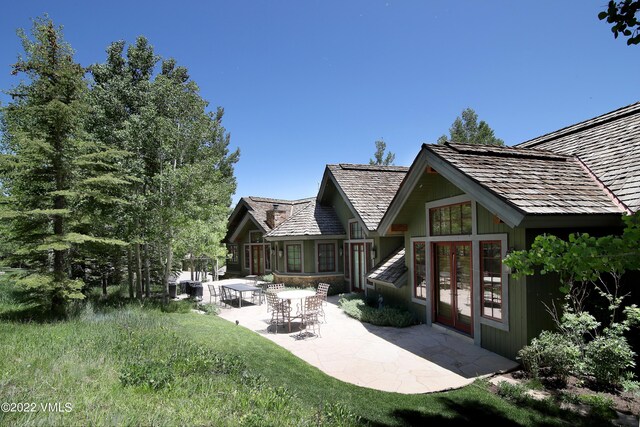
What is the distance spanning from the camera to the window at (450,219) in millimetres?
8383

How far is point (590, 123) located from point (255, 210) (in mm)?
17814

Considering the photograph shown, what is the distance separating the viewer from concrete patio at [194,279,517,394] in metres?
6.42

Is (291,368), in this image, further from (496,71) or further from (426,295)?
(496,71)

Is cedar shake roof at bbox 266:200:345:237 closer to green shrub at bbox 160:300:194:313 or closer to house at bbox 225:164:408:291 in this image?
house at bbox 225:164:408:291

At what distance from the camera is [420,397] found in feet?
18.6

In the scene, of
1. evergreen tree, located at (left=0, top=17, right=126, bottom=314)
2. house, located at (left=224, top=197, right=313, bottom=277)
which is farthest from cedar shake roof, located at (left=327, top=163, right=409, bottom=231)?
evergreen tree, located at (left=0, top=17, right=126, bottom=314)

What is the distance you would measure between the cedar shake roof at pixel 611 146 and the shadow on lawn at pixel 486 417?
4.03 metres

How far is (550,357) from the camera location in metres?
5.95

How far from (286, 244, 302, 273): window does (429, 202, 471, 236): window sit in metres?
9.83

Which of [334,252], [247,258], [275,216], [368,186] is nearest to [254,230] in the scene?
[247,258]

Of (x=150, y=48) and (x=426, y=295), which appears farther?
(x=150, y=48)

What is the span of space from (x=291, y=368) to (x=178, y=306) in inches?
274

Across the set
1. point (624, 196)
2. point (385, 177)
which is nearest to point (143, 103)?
point (385, 177)

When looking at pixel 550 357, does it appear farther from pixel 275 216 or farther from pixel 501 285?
pixel 275 216
